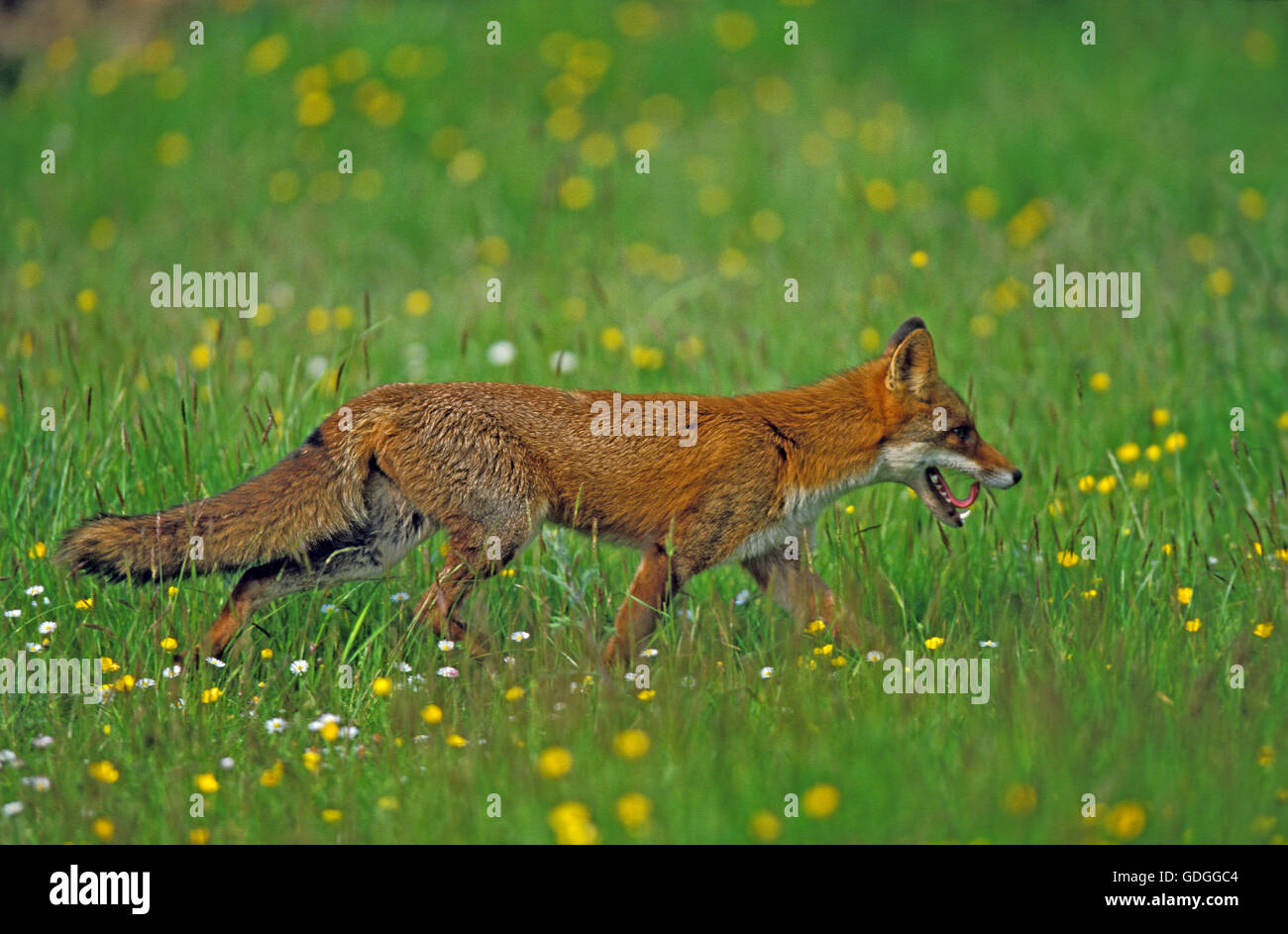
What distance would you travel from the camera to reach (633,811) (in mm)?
3832

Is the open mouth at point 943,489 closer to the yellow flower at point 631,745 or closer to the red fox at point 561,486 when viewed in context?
the red fox at point 561,486

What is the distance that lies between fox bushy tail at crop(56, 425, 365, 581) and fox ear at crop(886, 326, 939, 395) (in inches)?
92.0

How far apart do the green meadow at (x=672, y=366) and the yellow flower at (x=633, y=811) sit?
0.09ft

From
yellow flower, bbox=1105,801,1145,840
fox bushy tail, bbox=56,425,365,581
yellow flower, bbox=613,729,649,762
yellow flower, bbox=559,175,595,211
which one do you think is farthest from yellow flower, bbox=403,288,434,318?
yellow flower, bbox=1105,801,1145,840

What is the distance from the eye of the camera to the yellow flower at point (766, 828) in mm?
3801

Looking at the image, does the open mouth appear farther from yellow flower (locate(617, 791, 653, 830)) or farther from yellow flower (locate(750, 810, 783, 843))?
yellow flower (locate(617, 791, 653, 830))

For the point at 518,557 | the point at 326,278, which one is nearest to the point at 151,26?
the point at 326,278

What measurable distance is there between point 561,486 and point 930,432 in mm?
1650

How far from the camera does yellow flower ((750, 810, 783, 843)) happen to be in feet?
12.5

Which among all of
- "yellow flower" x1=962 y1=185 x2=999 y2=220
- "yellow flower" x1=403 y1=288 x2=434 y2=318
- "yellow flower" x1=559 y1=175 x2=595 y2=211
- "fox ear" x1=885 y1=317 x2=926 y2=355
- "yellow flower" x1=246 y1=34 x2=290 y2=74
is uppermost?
"yellow flower" x1=246 y1=34 x2=290 y2=74
